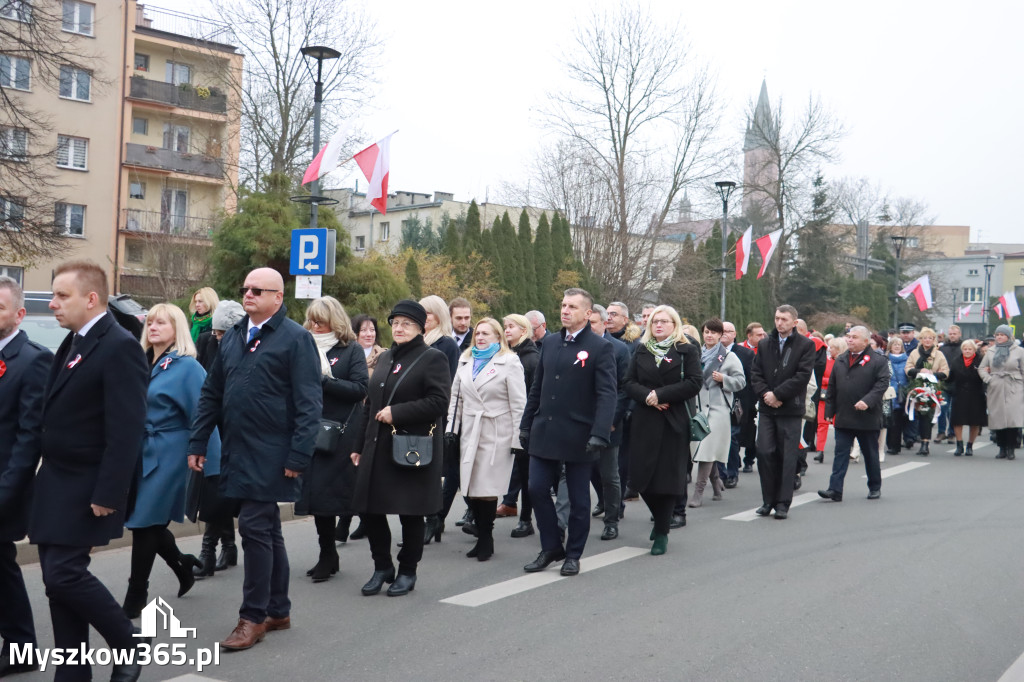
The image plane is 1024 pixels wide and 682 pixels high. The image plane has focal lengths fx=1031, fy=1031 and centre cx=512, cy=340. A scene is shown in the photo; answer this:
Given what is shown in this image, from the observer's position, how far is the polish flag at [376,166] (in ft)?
54.4

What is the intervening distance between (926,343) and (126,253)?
35.9m

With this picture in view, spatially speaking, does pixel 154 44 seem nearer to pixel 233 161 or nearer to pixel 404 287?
pixel 233 161

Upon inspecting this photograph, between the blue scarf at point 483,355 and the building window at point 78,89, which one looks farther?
the building window at point 78,89

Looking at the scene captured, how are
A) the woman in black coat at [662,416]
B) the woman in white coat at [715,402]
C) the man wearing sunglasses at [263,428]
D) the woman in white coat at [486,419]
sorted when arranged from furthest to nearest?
the woman in white coat at [715,402]
the woman in black coat at [662,416]
the woman in white coat at [486,419]
the man wearing sunglasses at [263,428]

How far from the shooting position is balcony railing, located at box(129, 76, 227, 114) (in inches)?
1745

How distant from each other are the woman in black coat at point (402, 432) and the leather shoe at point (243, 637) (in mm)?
1184

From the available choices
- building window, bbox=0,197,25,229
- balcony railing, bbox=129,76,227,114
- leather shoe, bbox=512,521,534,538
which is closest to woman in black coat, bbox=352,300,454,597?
leather shoe, bbox=512,521,534,538

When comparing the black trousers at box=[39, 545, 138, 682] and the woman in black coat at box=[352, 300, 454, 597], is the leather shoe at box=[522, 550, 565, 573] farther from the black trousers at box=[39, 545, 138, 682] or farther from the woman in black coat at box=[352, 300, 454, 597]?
the black trousers at box=[39, 545, 138, 682]

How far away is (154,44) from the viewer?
1804 inches

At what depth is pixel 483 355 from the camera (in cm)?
829

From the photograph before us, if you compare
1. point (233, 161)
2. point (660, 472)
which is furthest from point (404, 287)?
point (233, 161)

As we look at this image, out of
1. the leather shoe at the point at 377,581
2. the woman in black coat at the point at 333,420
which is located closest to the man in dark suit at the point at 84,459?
the leather shoe at the point at 377,581

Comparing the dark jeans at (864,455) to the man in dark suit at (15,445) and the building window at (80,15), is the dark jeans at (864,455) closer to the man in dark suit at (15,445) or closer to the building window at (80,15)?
the man in dark suit at (15,445)

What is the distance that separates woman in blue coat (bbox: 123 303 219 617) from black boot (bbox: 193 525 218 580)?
26.5 inches
